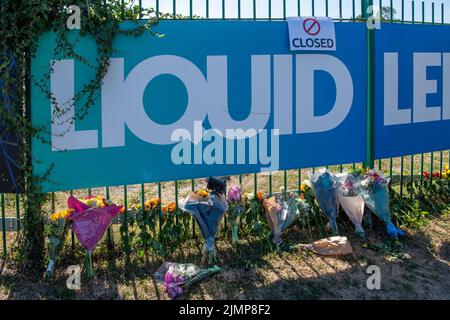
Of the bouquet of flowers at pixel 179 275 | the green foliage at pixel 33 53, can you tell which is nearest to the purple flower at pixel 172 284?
the bouquet of flowers at pixel 179 275

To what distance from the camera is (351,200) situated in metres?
4.63

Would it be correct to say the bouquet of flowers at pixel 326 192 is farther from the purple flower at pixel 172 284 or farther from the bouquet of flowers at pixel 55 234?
the bouquet of flowers at pixel 55 234

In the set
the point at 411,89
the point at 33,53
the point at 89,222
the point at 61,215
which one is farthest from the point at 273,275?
the point at 411,89

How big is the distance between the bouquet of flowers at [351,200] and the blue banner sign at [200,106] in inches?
13.3

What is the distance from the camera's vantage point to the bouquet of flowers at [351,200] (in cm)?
464

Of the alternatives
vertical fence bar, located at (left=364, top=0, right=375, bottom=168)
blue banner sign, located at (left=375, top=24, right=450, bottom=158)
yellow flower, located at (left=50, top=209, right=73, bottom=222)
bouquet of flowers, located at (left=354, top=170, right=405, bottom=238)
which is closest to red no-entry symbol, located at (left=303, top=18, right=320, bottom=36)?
vertical fence bar, located at (left=364, top=0, right=375, bottom=168)

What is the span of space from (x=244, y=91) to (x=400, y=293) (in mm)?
2121

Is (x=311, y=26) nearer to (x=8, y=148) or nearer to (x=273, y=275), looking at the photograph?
(x=273, y=275)

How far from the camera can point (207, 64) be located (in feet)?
14.4

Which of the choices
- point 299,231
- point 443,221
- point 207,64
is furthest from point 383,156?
point 207,64

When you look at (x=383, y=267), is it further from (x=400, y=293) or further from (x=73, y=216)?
(x=73, y=216)

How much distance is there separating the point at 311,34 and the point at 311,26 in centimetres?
7

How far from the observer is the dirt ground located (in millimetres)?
3713

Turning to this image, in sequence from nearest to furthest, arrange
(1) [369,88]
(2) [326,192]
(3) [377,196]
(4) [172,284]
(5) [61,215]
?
(4) [172,284], (5) [61,215], (2) [326,192], (3) [377,196], (1) [369,88]
